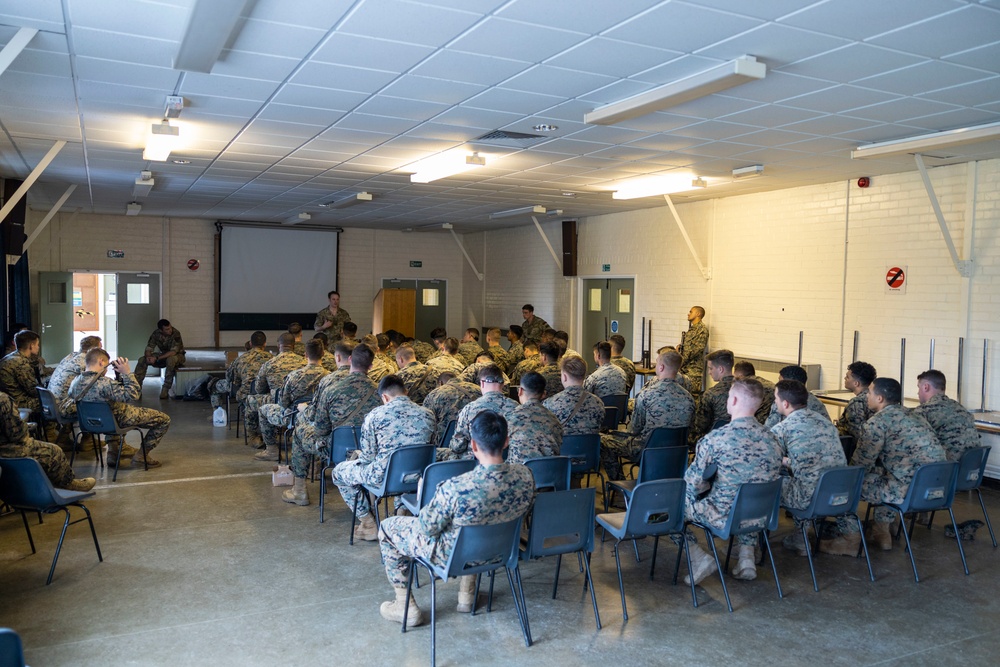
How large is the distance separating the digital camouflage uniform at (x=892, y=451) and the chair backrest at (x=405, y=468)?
294cm

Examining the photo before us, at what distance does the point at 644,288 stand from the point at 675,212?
1.81 metres

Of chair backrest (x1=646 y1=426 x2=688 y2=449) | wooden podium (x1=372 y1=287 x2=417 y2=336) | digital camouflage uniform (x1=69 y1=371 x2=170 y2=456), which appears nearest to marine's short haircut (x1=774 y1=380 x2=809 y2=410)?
chair backrest (x1=646 y1=426 x2=688 y2=449)

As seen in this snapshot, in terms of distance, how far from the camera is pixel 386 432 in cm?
475

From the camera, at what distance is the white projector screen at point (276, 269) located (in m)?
15.1

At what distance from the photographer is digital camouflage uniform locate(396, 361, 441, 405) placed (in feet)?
23.3

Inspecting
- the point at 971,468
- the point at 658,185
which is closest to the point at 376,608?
the point at 971,468

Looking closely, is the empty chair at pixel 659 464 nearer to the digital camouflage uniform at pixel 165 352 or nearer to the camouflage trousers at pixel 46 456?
the camouflage trousers at pixel 46 456

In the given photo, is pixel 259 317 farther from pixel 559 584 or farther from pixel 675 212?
pixel 559 584

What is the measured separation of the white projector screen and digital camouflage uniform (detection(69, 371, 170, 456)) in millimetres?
8233

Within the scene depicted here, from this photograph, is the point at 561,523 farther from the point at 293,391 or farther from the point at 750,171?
the point at 750,171

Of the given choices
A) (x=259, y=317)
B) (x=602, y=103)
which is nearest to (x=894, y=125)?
(x=602, y=103)

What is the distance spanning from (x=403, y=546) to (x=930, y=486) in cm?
344

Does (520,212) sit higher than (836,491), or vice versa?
(520,212)

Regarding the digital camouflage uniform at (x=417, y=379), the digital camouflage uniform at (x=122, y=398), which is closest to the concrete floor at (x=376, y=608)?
the digital camouflage uniform at (x=122, y=398)
